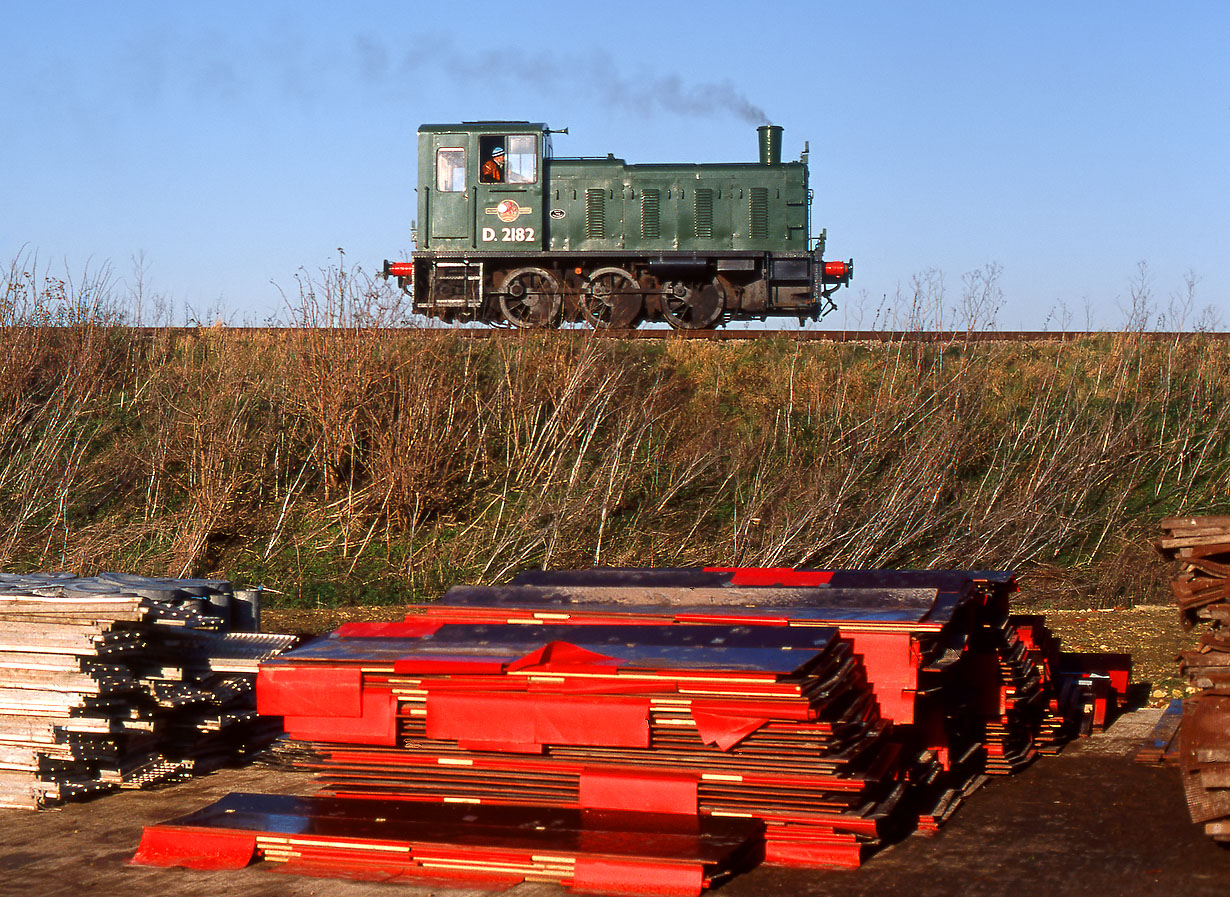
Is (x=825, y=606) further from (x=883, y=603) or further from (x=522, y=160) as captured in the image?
(x=522, y=160)

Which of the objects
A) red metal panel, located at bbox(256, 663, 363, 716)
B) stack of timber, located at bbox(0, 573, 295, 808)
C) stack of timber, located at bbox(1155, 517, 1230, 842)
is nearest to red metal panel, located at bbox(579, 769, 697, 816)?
red metal panel, located at bbox(256, 663, 363, 716)

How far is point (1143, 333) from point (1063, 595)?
19.2ft

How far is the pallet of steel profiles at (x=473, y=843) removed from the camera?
4820mm

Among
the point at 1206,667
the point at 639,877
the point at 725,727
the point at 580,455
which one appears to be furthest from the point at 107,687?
the point at 580,455

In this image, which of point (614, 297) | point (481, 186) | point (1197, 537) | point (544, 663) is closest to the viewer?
point (1197, 537)

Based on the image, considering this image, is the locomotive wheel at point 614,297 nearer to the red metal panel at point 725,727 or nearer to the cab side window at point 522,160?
the cab side window at point 522,160

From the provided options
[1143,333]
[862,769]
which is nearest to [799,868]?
[862,769]

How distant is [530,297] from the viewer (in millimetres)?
19016

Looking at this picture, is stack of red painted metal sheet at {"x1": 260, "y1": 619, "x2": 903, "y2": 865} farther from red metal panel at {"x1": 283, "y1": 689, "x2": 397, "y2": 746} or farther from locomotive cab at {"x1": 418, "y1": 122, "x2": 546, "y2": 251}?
locomotive cab at {"x1": 418, "y1": 122, "x2": 546, "y2": 251}

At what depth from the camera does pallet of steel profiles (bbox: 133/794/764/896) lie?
4.82 metres

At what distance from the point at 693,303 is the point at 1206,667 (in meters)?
14.4

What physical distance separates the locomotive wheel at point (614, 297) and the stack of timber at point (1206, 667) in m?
13.6

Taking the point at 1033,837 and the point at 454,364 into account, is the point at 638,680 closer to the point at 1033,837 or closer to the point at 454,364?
the point at 1033,837

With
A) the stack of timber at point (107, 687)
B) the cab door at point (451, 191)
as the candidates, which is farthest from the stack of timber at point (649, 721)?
the cab door at point (451, 191)
